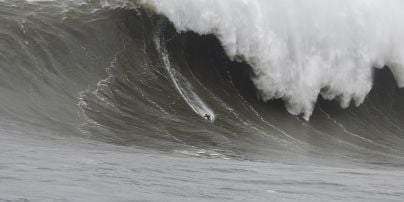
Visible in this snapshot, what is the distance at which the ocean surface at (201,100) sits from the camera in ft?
32.1

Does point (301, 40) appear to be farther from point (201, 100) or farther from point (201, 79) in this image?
point (201, 100)

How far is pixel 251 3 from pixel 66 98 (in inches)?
263

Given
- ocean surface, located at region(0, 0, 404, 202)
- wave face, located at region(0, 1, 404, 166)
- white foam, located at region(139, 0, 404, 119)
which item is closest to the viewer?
ocean surface, located at region(0, 0, 404, 202)

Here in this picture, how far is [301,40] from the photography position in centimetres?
2042

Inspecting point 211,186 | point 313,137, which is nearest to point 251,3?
point 313,137

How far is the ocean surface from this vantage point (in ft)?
32.1

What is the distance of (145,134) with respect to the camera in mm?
Answer: 14031

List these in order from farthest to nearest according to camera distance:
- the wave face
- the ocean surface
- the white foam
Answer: the white foam
the wave face
the ocean surface

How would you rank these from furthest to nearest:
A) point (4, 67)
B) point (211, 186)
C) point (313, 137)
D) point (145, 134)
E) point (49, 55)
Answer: point (313, 137), point (49, 55), point (4, 67), point (145, 134), point (211, 186)

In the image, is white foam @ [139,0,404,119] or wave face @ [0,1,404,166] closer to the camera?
wave face @ [0,1,404,166]

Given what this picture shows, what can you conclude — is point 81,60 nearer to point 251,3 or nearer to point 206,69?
point 206,69

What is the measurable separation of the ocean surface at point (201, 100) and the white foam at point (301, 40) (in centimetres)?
4

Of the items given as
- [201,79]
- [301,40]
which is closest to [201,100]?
[201,79]

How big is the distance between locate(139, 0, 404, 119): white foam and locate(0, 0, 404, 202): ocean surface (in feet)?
0.12
